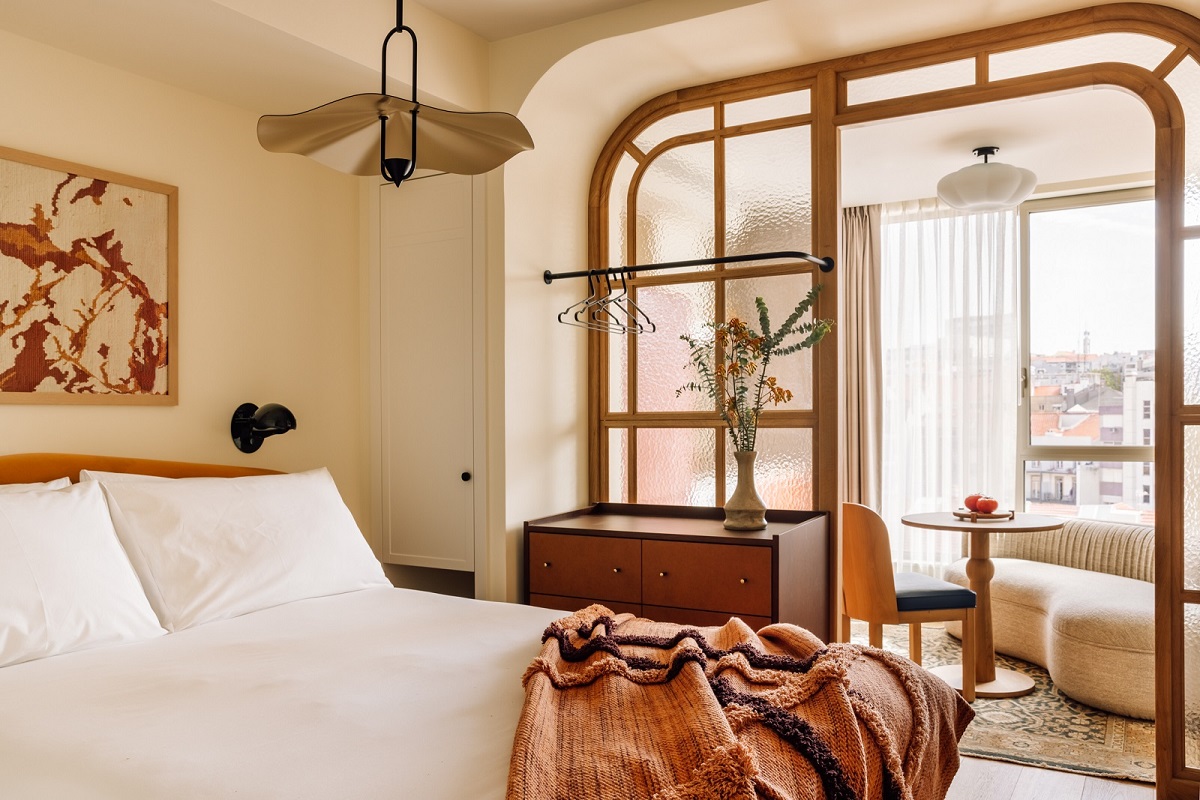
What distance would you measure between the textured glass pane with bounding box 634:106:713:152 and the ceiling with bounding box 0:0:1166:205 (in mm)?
124

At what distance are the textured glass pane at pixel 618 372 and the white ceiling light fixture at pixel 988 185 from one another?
1.72 metres

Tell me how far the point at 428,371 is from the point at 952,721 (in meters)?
2.33

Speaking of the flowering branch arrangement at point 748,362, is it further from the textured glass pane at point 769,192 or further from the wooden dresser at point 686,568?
the wooden dresser at point 686,568

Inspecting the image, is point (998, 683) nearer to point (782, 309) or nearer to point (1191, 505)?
point (1191, 505)

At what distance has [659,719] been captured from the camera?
1.47 meters

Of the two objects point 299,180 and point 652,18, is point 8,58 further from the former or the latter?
point 652,18

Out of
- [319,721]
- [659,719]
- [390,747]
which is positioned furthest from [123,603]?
[659,719]

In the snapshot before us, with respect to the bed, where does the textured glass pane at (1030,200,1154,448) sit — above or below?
above

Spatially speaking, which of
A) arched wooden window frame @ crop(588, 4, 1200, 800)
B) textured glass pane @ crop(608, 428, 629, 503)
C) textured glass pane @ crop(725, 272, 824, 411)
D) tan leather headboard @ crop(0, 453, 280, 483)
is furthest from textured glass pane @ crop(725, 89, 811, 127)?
tan leather headboard @ crop(0, 453, 280, 483)

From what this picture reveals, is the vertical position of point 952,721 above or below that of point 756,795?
below

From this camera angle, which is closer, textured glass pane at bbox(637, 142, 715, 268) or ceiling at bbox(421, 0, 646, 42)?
ceiling at bbox(421, 0, 646, 42)

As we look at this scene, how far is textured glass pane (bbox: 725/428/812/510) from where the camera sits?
131 inches

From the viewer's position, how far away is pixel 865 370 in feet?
18.1

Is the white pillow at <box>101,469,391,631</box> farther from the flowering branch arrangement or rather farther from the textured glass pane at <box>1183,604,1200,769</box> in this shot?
the textured glass pane at <box>1183,604,1200,769</box>
